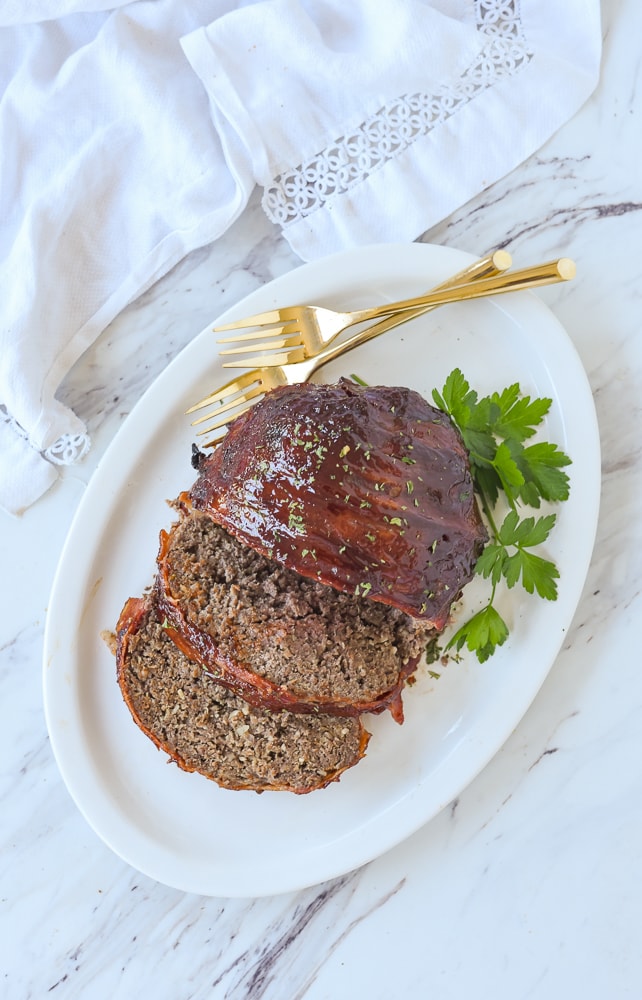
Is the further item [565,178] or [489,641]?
[565,178]

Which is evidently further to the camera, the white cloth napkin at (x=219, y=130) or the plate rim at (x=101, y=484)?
the white cloth napkin at (x=219, y=130)

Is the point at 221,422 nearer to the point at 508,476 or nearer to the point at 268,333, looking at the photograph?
the point at 268,333

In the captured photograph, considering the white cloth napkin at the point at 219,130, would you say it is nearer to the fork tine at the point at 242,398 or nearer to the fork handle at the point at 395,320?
Result: the fork handle at the point at 395,320

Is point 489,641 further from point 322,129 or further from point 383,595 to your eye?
point 322,129

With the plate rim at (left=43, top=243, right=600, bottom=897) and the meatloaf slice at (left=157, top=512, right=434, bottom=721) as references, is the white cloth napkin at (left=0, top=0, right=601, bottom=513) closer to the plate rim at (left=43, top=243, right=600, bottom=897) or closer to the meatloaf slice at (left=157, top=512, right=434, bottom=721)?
the plate rim at (left=43, top=243, right=600, bottom=897)

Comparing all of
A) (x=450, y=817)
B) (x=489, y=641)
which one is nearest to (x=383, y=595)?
(x=489, y=641)

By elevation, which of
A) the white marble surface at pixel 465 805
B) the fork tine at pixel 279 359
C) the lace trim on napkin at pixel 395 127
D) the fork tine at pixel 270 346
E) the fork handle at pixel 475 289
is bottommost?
the white marble surface at pixel 465 805

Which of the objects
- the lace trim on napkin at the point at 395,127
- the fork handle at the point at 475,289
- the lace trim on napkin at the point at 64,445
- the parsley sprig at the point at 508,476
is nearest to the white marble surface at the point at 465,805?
the lace trim on napkin at the point at 64,445
